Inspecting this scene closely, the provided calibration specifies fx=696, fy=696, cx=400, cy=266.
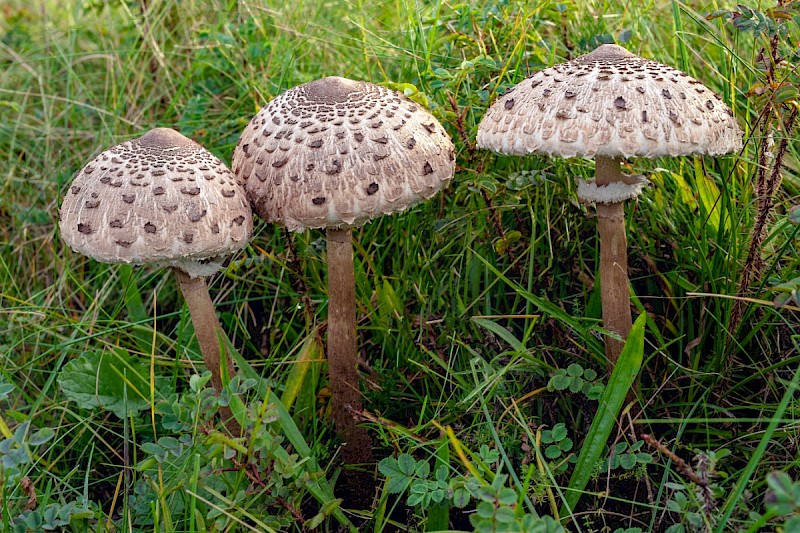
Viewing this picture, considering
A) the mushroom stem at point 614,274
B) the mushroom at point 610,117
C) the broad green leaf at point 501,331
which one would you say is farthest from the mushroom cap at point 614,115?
the broad green leaf at point 501,331

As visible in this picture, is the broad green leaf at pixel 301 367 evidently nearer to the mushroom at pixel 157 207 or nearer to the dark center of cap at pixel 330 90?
the mushroom at pixel 157 207

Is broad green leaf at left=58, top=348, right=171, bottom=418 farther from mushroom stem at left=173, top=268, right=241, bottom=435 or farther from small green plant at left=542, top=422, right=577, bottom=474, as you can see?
small green plant at left=542, top=422, right=577, bottom=474

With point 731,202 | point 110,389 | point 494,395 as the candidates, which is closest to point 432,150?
point 494,395

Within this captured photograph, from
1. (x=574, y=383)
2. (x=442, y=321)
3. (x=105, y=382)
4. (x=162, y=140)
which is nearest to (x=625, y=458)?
(x=574, y=383)

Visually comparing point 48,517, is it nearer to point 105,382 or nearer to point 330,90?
point 105,382

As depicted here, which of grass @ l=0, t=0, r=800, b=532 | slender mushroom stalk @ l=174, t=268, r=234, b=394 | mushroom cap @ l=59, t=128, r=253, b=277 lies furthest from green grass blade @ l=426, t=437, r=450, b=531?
mushroom cap @ l=59, t=128, r=253, b=277

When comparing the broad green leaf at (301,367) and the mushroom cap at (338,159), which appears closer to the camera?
the mushroom cap at (338,159)

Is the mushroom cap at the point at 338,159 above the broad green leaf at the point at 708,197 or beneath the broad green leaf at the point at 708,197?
above
